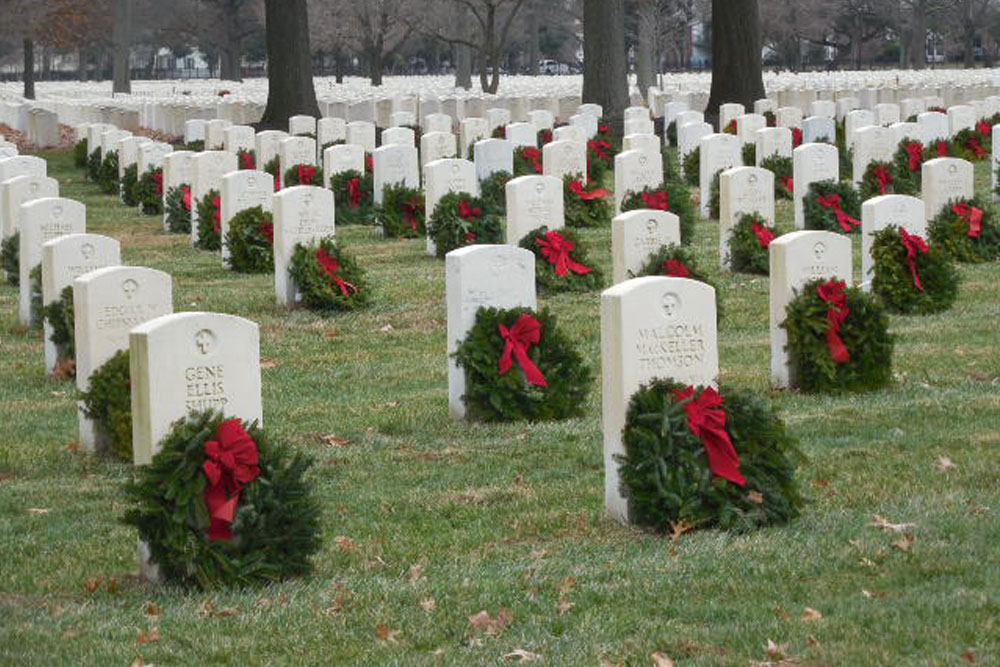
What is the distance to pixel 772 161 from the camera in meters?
22.8

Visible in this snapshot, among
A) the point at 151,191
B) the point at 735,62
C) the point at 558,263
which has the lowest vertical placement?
the point at 558,263

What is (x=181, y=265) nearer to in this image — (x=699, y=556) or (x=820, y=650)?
(x=699, y=556)

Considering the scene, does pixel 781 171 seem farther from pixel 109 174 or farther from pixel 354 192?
pixel 109 174

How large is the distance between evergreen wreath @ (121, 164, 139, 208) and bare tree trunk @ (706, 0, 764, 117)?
35.2 feet

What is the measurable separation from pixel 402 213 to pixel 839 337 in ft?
33.5

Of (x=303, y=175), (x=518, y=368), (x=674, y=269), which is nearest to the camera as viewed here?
(x=518, y=368)

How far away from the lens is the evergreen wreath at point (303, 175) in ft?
74.4

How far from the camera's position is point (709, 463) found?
818 centimetres

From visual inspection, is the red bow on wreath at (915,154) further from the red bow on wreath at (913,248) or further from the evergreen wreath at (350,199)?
the red bow on wreath at (913,248)

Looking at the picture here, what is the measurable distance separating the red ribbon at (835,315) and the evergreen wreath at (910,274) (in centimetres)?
306

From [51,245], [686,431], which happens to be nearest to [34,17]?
[51,245]

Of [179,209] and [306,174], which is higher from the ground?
[306,174]

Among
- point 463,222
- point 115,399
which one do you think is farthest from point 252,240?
point 115,399

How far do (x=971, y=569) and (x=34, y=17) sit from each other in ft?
144
